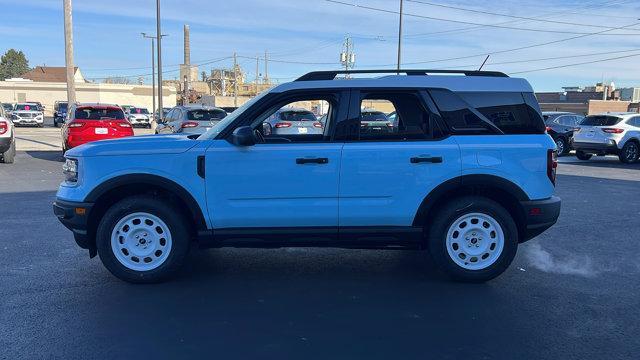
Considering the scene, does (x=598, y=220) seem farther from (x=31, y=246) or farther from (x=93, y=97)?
(x=93, y=97)

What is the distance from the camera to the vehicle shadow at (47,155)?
16.5m

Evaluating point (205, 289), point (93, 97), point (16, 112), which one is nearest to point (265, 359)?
point (205, 289)

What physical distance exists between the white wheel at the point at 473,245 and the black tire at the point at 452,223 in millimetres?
36

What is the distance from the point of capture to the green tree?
122 meters

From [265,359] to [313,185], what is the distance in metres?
1.82

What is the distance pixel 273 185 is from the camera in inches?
196

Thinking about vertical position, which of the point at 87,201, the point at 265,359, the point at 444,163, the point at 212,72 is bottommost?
the point at 265,359

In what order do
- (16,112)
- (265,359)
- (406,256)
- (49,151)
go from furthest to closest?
(16,112) < (49,151) < (406,256) < (265,359)

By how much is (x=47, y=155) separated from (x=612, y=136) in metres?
18.1

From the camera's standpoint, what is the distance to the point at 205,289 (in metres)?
5.01

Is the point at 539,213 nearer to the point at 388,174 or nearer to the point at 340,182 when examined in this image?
→ the point at 388,174

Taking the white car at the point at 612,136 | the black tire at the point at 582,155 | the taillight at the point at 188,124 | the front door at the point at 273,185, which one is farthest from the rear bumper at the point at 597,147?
the front door at the point at 273,185

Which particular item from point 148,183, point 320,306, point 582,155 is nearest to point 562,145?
point 582,155

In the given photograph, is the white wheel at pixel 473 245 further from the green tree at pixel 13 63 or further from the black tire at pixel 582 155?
the green tree at pixel 13 63
